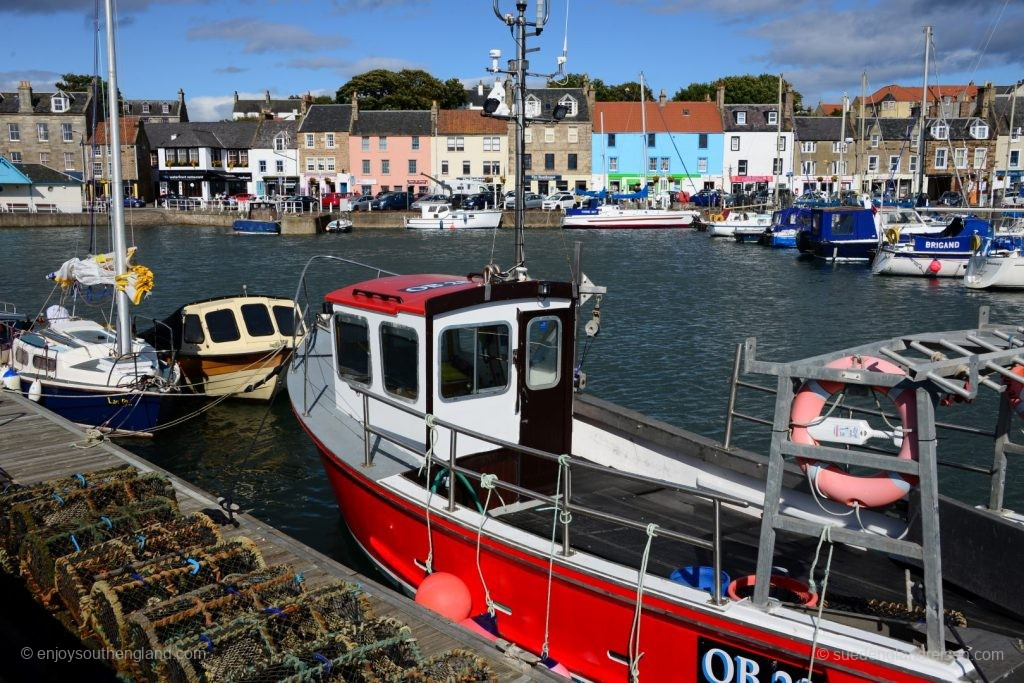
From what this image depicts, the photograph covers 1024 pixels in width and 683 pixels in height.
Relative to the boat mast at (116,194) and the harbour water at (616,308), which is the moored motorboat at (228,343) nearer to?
the harbour water at (616,308)

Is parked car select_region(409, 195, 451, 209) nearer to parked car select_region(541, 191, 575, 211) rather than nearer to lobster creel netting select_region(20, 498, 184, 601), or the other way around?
parked car select_region(541, 191, 575, 211)

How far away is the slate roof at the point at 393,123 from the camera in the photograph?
78.9 m

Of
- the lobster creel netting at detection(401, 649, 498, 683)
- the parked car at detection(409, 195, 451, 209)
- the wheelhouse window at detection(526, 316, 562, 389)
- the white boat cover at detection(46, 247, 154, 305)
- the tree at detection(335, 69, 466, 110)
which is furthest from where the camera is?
the tree at detection(335, 69, 466, 110)

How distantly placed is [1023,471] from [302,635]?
13.2 m

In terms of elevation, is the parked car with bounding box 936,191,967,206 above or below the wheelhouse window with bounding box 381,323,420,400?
above

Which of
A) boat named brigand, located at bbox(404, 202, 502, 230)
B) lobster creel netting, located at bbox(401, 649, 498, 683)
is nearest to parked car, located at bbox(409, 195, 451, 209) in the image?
boat named brigand, located at bbox(404, 202, 502, 230)

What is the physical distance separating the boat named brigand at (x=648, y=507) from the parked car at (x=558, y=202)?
192 feet

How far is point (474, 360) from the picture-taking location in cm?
923

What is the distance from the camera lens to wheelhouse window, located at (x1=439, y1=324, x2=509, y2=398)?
9.13 meters

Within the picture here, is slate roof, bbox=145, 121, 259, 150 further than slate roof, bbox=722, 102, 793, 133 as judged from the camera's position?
No

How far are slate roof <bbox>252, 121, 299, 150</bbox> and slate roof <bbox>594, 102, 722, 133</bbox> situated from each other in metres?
27.1

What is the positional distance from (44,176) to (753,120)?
60168 millimetres

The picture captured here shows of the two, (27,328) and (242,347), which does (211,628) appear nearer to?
(242,347)

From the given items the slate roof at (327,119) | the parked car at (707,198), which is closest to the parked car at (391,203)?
the slate roof at (327,119)
